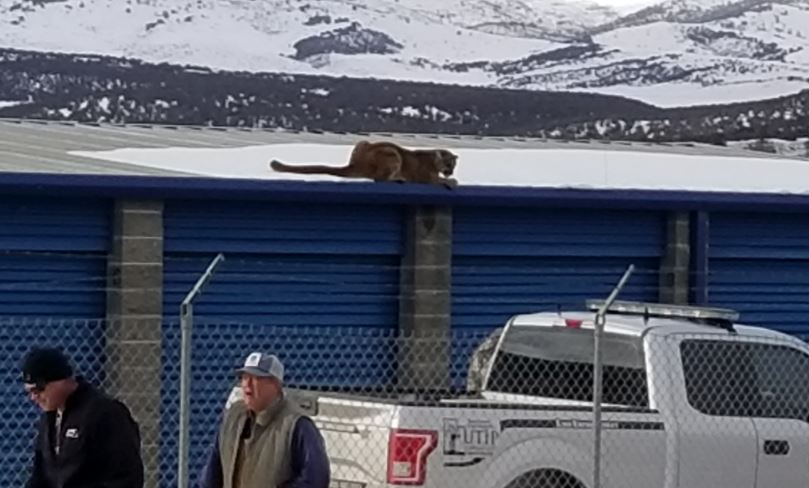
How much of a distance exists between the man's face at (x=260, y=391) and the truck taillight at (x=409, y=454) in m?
1.70

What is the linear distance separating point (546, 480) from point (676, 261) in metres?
6.60

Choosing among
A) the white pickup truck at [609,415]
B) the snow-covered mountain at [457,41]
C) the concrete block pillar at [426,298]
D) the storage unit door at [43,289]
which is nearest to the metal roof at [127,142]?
the storage unit door at [43,289]

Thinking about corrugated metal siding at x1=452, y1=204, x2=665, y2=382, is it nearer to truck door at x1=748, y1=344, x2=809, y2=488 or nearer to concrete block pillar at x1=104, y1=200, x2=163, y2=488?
concrete block pillar at x1=104, y1=200, x2=163, y2=488

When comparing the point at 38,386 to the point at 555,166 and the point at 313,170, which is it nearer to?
the point at 313,170

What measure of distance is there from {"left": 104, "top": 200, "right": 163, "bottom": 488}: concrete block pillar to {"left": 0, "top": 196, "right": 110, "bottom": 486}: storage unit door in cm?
13

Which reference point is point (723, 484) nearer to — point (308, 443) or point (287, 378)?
point (308, 443)

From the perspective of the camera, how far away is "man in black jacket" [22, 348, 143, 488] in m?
7.91

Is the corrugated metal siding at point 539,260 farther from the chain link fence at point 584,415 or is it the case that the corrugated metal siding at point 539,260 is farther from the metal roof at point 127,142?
the chain link fence at point 584,415

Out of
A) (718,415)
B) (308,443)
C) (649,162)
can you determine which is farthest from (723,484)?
(649,162)

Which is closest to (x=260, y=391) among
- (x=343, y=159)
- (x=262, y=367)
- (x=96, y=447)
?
(x=262, y=367)

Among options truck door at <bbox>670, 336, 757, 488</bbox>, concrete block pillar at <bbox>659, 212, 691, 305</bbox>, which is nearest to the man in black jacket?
truck door at <bbox>670, 336, 757, 488</bbox>

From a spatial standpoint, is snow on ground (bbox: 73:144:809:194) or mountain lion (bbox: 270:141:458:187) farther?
snow on ground (bbox: 73:144:809:194)

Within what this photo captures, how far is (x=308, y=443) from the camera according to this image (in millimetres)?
8289

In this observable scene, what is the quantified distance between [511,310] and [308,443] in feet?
26.7
